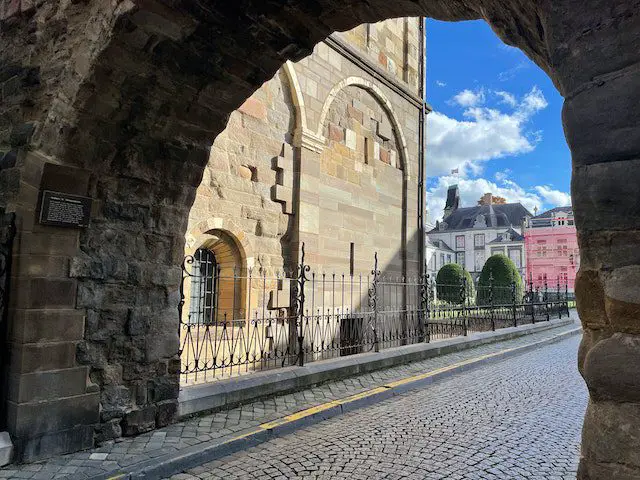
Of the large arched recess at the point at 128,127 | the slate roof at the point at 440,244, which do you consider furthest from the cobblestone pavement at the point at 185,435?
the slate roof at the point at 440,244

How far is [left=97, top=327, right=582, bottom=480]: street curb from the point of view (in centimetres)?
388

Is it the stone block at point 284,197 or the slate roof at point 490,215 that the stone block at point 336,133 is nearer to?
the stone block at point 284,197

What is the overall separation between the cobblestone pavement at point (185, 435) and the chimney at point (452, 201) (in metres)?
69.0

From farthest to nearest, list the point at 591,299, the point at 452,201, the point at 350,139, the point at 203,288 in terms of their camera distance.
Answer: the point at 452,201 → the point at 350,139 → the point at 203,288 → the point at 591,299

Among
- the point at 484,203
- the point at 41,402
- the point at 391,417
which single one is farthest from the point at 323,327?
the point at 484,203

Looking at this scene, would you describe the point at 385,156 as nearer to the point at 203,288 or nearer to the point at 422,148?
the point at 422,148

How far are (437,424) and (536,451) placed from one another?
115 centimetres

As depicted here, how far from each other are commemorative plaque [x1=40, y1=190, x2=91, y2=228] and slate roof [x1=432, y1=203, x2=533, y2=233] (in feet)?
219

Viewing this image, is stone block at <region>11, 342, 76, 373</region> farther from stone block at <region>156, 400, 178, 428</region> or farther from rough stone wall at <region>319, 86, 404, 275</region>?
rough stone wall at <region>319, 86, 404, 275</region>

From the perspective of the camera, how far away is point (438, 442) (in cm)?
469


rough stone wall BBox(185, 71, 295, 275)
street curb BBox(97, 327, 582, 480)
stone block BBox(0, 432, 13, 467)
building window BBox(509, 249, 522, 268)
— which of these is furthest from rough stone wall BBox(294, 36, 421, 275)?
building window BBox(509, 249, 522, 268)

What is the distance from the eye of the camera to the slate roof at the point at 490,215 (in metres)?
66.6

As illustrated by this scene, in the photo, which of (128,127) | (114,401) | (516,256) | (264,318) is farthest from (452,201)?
(114,401)

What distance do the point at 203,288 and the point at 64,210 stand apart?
4.19 m
